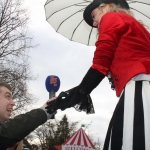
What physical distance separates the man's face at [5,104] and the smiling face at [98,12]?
1043 mm

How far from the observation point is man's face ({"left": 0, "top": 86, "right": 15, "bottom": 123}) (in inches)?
112

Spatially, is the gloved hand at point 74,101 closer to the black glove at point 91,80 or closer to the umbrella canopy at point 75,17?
the black glove at point 91,80

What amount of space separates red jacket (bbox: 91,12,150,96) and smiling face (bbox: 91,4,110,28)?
0.27 metres

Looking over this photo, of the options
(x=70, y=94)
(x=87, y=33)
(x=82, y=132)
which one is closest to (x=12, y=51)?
(x=82, y=132)

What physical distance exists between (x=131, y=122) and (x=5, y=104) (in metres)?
1.38

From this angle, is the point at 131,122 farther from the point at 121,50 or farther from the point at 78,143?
the point at 78,143

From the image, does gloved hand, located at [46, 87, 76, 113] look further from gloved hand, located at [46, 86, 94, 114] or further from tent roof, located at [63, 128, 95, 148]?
tent roof, located at [63, 128, 95, 148]

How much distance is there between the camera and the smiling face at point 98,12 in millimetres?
2557

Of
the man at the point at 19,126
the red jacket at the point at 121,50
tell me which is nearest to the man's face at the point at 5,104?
the man at the point at 19,126

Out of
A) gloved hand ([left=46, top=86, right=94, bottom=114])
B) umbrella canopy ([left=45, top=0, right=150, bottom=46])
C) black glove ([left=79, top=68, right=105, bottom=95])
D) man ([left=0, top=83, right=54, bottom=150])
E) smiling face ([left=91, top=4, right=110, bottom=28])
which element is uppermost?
umbrella canopy ([left=45, top=0, right=150, bottom=46])

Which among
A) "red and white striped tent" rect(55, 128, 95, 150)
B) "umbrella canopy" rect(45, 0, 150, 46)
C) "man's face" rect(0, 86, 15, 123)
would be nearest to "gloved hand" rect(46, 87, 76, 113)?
"man's face" rect(0, 86, 15, 123)

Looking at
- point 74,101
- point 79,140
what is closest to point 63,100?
point 74,101

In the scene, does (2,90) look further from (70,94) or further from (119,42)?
(119,42)

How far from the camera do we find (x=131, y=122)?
1.90 metres
